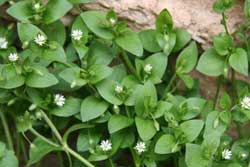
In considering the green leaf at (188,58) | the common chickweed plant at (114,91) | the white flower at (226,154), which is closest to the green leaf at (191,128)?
the common chickweed plant at (114,91)

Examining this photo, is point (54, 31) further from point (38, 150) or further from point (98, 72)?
point (38, 150)

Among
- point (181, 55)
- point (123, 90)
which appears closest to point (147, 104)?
point (123, 90)

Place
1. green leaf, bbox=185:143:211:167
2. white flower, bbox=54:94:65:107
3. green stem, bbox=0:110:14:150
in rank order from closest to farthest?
green leaf, bbox=185:143:211:167 → white flower, bbox=54:94:65:107 → green stem, bbox=0:110:14:150

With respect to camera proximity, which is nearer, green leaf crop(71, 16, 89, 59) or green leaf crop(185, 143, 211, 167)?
green leaf crop(185, 143, 211, 167)

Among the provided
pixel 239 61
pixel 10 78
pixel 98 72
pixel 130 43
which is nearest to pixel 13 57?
pixel 10 78

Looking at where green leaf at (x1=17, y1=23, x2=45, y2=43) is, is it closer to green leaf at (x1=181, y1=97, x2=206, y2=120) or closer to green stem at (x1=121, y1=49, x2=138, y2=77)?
green stem at (x1=121, y1=49, x2=138, y2=77)

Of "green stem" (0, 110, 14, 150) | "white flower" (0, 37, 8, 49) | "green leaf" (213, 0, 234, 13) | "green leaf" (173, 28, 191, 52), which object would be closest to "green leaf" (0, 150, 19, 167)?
"green stem" (0, 110, 14, 150)
